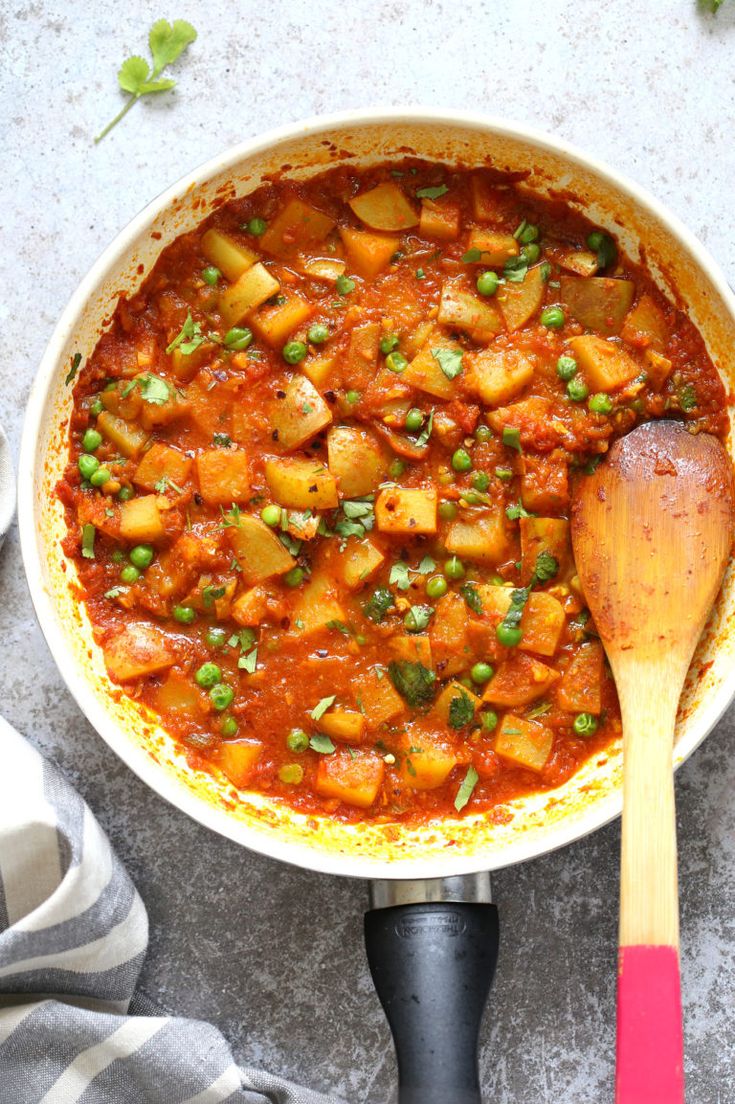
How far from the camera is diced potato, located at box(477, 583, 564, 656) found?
3709 millimetres

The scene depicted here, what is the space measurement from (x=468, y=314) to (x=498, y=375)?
234 mm

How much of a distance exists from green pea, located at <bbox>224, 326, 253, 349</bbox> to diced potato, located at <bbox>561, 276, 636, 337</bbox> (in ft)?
3.59

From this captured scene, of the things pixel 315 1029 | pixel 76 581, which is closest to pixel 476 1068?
pixel 315 1029

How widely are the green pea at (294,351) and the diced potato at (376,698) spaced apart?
110 cm

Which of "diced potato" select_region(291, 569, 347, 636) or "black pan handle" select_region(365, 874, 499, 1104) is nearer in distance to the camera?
"black pan handle" select_region(365, 874, 499, 1104)

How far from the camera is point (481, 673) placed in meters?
3.71

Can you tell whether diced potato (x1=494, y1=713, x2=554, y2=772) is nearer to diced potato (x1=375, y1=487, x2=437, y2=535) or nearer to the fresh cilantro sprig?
diced potato (x1=375, y1=487, x2=437, y2=535)

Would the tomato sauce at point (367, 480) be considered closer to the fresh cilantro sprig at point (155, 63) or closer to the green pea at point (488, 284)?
the green pea at point (488, 284)

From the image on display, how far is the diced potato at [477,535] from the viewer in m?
3.73

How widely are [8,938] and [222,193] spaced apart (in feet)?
8.51

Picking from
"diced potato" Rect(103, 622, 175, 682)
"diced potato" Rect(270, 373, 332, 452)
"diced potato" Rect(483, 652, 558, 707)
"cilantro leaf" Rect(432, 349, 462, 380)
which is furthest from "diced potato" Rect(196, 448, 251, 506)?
"diced potato" Rect(483, 652, 558, 707)

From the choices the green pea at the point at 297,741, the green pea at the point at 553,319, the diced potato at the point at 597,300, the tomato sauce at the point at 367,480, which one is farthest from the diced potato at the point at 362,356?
the green pea at the point at 297,741

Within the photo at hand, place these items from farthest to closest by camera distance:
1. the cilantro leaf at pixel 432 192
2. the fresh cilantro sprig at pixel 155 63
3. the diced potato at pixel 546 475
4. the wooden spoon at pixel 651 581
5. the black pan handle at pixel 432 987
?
the fresh cilantro sprig at pixel 155 63
the cilantro leaf at pixel 432 192
the diced potato at pixel 546 475
the black pan handle at pixel 432 987
the wooden spoon at pixel 651 581

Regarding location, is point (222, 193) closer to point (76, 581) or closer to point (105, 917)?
point (76, 581)
